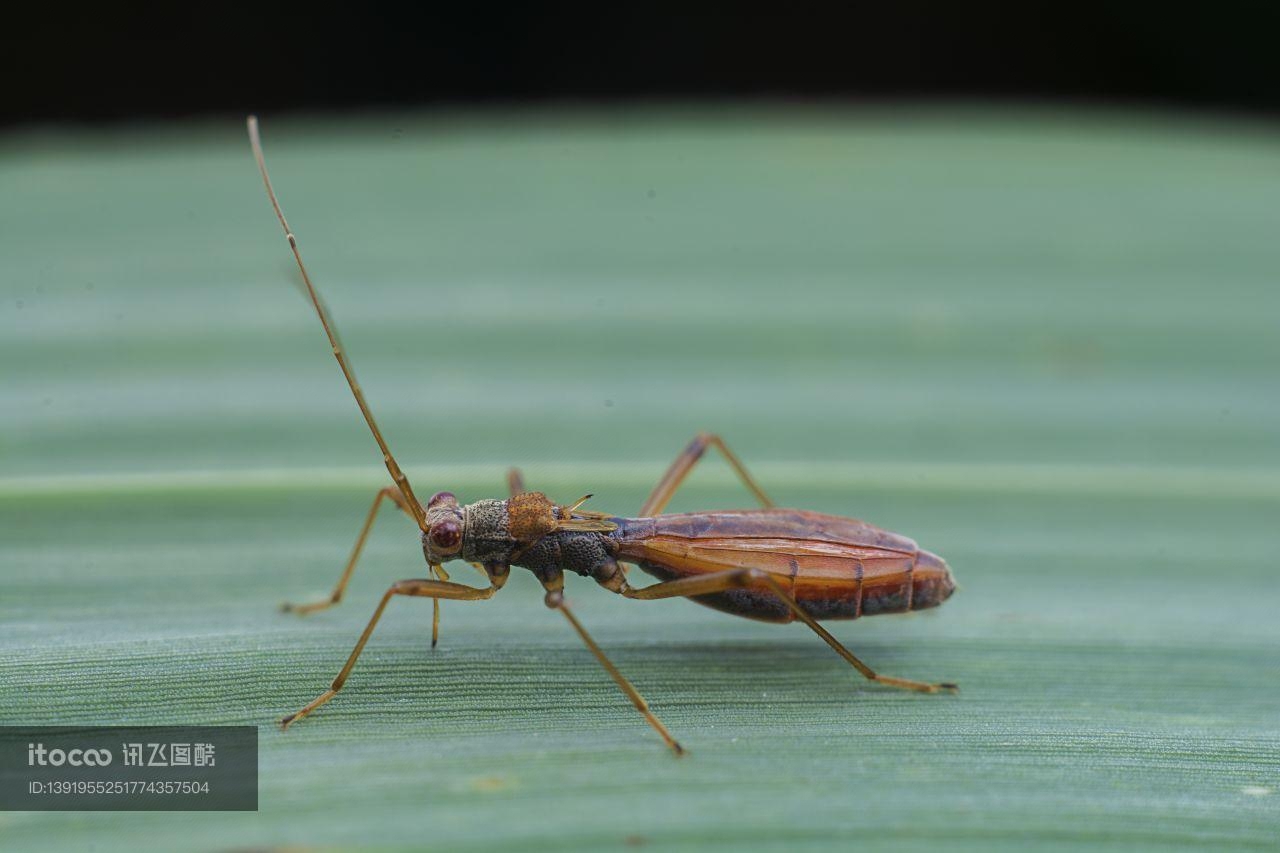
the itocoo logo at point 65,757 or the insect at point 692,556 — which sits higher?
the insect at point 692,556

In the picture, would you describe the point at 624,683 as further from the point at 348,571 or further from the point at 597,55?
the point at 597,55

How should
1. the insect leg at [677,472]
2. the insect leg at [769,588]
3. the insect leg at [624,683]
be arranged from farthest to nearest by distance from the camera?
the insect leg at [677,472], the insect leg at [769,588], the insect leg at [624,683]

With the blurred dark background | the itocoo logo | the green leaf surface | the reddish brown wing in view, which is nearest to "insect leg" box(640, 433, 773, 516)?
the green leaf surface

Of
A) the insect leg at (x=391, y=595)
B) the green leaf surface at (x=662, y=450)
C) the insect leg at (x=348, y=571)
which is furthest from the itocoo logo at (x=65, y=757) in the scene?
the insect leg at (x=348, y=571)

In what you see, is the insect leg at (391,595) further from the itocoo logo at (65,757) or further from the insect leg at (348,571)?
the itocoo logo at (65,757)

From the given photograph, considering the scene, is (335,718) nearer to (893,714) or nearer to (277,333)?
(893,714)

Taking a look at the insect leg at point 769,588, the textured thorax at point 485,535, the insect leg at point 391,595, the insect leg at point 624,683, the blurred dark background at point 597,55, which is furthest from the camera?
the blurred dark background at point 597,55

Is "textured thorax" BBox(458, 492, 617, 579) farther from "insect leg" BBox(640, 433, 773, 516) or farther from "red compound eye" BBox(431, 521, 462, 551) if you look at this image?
"insect leg" BBox(640, 433, 773, 516)

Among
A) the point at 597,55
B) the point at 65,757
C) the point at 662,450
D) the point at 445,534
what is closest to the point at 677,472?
the point at 662,450
